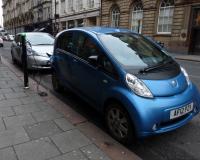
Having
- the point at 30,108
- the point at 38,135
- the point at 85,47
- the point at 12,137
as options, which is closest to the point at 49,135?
the point at 38,135

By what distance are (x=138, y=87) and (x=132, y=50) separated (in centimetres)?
100

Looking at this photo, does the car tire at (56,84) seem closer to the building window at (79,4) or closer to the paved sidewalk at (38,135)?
the paved sidewalk at (38,135)

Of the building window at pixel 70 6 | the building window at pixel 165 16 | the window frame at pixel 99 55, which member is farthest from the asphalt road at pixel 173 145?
the building window at pixel 70 6

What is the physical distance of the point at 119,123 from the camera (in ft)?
11.3

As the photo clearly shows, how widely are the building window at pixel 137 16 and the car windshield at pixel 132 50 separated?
2250 cm

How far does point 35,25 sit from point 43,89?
55458 millimetres

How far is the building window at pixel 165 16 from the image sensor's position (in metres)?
22.1

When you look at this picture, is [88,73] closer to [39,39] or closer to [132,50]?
[132,50]

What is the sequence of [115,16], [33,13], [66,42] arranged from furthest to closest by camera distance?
[33,13]
[115,16]
[66,42]

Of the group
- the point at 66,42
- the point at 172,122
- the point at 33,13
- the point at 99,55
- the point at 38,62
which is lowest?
the point at 172,122

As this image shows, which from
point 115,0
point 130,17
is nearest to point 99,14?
point 115,0

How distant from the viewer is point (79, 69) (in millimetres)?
4430

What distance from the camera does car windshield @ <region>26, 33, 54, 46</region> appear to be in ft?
30.0

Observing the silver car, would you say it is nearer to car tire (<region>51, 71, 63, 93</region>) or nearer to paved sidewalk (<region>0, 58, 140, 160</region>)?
car tire (<region>51, 71, 63, 93</region>)
